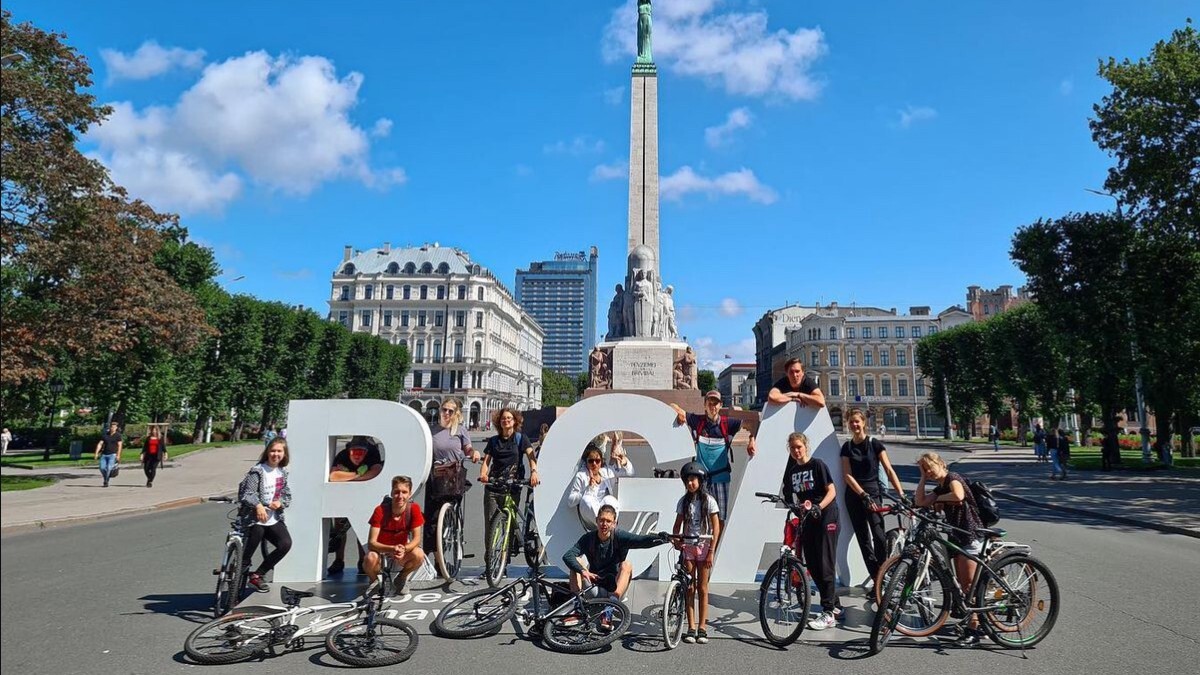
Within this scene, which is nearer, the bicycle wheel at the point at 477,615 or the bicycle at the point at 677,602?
the bicycle at the point at 677,602

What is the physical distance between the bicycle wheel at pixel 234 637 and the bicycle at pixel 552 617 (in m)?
1.49

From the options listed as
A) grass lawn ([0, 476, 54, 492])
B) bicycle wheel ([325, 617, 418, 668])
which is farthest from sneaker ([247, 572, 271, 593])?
grass lawn ([0, 476, 54, 492])

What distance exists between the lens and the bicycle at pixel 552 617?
19.7 feet

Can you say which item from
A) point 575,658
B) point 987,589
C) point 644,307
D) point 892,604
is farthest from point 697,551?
point 644,307

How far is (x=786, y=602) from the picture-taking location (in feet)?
20.8

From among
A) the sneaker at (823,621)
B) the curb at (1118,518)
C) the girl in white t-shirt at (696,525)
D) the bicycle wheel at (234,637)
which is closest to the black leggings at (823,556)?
the sneaker at (823,621)

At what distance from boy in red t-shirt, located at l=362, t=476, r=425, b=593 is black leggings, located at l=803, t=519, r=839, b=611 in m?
4.02

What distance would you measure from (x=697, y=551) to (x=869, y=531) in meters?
2.63

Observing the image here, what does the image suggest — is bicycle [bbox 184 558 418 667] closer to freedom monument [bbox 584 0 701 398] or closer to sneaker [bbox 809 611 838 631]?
sneaker [bbox 809 611 838 631]

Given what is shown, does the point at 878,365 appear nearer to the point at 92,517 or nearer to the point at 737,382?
the point at 737,382

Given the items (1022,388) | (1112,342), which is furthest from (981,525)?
(1022,388)

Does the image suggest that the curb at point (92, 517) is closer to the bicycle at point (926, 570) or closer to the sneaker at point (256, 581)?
the sneaker at point (256, 581)

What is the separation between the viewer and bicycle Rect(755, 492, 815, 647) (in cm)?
605

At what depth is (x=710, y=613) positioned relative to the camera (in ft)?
23.0
